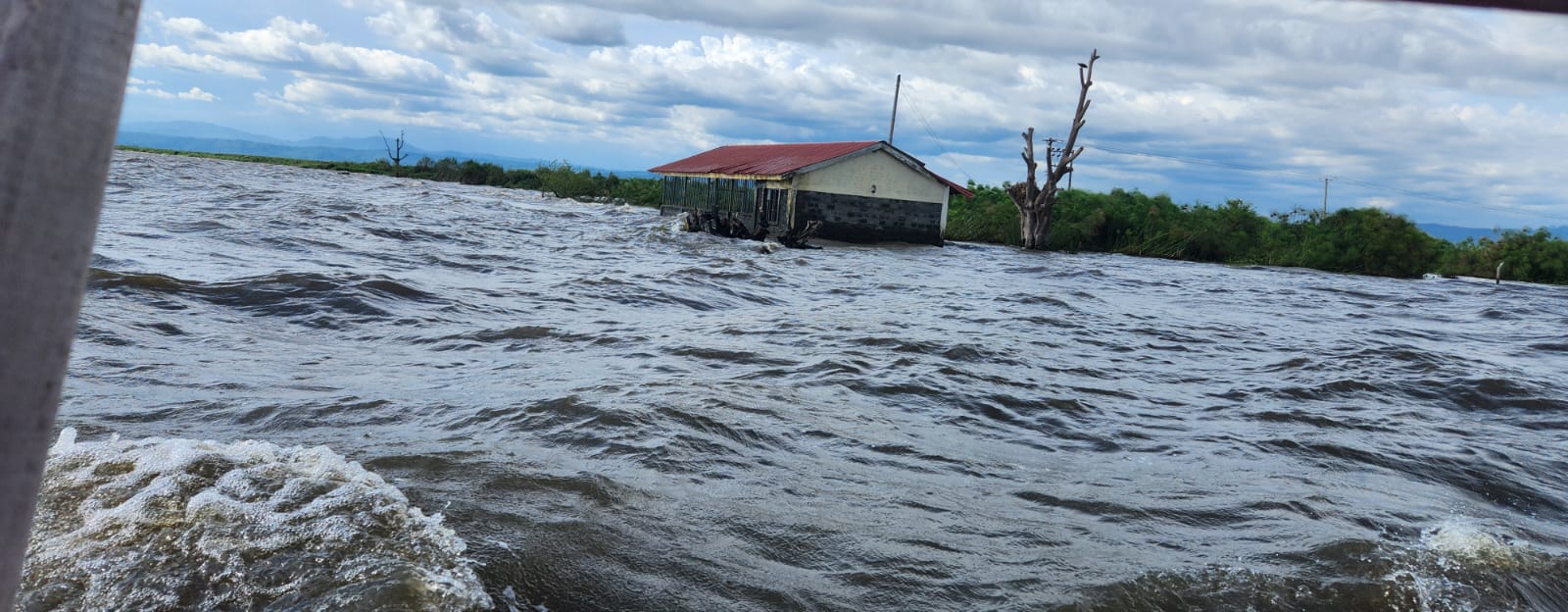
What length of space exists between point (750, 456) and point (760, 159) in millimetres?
26837

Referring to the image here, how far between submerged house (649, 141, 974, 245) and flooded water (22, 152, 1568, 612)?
14.2m

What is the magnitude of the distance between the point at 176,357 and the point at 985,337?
6786 mm

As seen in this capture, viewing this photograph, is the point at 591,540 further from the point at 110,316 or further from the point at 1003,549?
the point at 110,316

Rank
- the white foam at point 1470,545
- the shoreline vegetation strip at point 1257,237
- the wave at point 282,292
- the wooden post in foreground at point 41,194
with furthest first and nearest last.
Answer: the shoreline vegetation strip at point 1257,237 < the wave at point 282,292 < the white foam at point 1470,545 < the wooden post in foreground at point 41,194

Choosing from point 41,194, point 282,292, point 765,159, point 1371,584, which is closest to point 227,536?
point 41,194

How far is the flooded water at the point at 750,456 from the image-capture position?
315cm

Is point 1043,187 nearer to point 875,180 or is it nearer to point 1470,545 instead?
point 875,180

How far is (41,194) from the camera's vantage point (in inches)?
31.6

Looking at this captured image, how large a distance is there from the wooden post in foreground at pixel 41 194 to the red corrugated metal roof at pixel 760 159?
24.4 m

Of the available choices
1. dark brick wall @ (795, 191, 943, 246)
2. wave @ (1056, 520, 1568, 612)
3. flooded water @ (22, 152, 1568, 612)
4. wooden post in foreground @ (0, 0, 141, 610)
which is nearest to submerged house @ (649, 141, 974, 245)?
dark brick wall @ (795, 191, 943, 246)

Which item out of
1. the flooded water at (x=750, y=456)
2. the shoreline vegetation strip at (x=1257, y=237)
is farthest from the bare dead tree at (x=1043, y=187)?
the flooded water at (x=750, y=456)

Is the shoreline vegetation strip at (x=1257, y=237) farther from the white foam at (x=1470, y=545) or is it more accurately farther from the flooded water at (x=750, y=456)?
the white foam at (x=1470, y=545)

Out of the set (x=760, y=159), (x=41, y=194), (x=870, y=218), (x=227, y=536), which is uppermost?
(x=760, y=159)

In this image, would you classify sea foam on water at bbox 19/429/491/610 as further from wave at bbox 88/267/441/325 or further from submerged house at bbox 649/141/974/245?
submerged house at bbox 649/141/974/245
